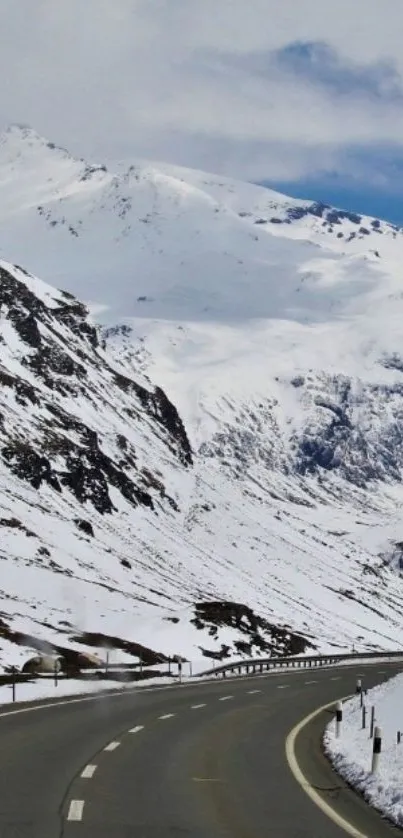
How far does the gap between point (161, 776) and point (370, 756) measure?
18.5ft

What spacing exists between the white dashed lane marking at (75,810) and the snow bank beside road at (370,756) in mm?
4472

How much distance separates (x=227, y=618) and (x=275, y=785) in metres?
97.5

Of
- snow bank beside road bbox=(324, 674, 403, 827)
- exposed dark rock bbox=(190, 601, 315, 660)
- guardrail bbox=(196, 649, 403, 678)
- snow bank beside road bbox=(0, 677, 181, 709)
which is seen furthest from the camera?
exposed dark rock bbox=(190, 601, 315, 660)

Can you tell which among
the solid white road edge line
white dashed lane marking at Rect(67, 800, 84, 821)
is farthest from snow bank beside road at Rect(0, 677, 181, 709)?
white dashed lane marking at Rect(67, 800, 84, 821)

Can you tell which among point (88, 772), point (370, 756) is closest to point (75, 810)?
point (88, 772)

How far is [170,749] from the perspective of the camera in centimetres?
2470

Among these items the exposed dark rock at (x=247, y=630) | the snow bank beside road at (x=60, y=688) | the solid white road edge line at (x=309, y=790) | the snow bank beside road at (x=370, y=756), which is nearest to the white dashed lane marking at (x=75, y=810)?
the solid white road edge line at (x=309, y=790)

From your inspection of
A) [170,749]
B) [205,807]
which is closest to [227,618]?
[170,749]

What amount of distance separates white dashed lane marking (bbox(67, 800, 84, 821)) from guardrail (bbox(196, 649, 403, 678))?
4814cm

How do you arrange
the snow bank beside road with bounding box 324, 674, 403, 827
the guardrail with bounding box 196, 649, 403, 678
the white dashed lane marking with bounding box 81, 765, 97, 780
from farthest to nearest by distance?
1. the guardrail with bounding box 196, 649, 403, 678
2. the white dashed lane marking with bounding box 81, 765, 97, 780
3. the snow bank beside road with bounding box 324, 674, 403, 827

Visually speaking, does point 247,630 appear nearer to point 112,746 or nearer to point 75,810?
point 112,746

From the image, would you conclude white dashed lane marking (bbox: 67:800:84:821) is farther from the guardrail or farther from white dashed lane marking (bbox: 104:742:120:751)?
the guardrail

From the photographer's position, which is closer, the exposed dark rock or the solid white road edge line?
the solid white road edge line

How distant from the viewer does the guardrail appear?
226 ft
